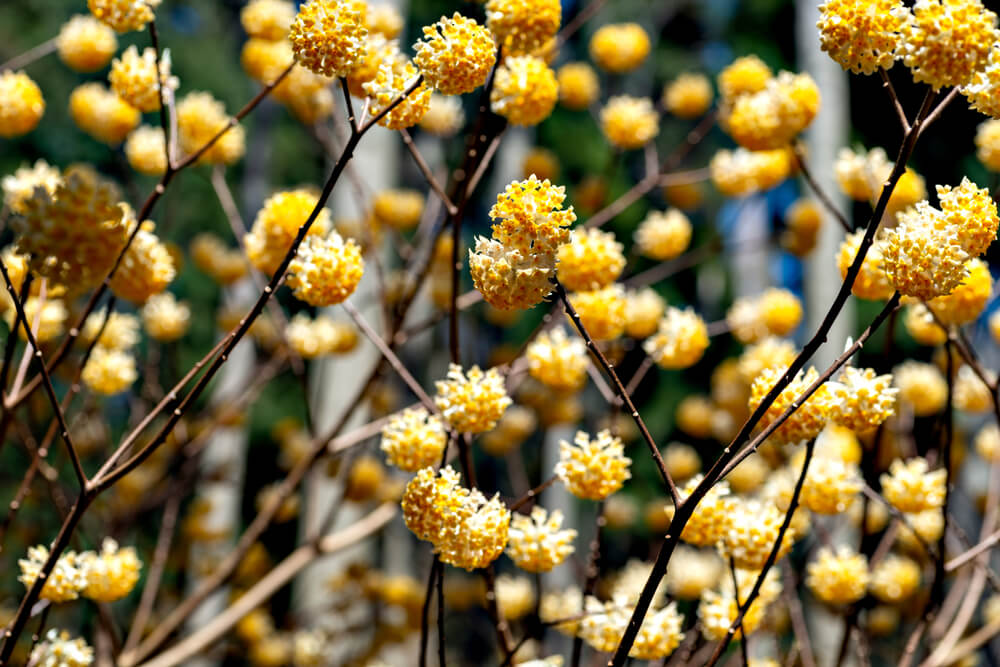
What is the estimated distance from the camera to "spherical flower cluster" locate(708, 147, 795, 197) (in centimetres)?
153

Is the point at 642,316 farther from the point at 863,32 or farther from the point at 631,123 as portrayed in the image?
the point at 863,32

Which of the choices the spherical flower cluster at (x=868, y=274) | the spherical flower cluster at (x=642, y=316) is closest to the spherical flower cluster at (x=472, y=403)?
the spherical flower cluster at (x=868, y=274)

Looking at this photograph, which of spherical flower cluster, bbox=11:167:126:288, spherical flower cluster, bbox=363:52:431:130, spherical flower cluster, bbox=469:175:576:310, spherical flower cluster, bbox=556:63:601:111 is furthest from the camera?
spherical flower cluster, bbox=556:63:601:111

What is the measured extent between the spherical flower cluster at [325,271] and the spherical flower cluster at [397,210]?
3.84ft

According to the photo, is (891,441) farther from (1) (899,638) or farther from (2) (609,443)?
(2) (609,443)

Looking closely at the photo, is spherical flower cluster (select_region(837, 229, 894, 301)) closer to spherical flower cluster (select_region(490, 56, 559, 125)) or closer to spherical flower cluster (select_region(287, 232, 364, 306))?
spherical flower cluster (select_region(490, 56, 559, 125))

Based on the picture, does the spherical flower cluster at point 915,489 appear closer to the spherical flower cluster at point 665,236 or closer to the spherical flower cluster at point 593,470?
the spherical flower cluster at point 593,470

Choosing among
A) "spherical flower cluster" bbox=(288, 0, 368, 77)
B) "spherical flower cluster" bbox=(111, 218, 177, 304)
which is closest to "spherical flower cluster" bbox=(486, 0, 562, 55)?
"spherical flower cluster" bbox=(288, 0, 368, 77)

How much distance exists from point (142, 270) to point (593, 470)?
57cm

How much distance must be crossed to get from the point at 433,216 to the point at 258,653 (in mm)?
1387

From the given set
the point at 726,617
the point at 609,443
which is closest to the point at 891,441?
the point at 726,617

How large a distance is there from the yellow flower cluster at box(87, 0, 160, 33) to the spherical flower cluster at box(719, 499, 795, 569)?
901 mm

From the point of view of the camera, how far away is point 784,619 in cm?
212

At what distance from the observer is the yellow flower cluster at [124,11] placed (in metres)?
0.96
